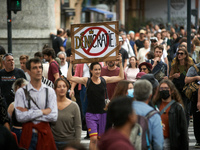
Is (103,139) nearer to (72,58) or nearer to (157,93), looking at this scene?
(157,93)

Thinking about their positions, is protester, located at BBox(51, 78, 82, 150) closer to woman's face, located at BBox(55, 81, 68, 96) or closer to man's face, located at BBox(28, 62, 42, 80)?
woman's face, located at BBox(55, 81, 68, 96)

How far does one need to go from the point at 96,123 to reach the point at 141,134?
3287 millimetres

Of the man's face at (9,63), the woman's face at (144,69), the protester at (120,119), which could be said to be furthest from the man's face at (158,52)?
the protester at (120,119)

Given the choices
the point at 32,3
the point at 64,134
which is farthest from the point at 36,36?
the point at 64,134

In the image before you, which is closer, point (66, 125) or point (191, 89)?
point (66, 125)

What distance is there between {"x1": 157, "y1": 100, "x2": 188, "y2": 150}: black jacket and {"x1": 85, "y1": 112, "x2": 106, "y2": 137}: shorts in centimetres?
224

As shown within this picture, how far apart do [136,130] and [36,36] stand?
13033 millimetres

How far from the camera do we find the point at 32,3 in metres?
17.8

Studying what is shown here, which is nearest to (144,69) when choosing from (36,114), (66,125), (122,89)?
(122,89)

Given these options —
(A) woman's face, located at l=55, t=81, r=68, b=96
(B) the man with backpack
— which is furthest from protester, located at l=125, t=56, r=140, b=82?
(B) the man with backpack

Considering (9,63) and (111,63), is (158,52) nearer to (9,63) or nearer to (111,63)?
(111,63)

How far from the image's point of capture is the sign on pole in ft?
30.2

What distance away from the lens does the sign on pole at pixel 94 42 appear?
9211 mm

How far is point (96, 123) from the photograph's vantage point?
28.0 ft
